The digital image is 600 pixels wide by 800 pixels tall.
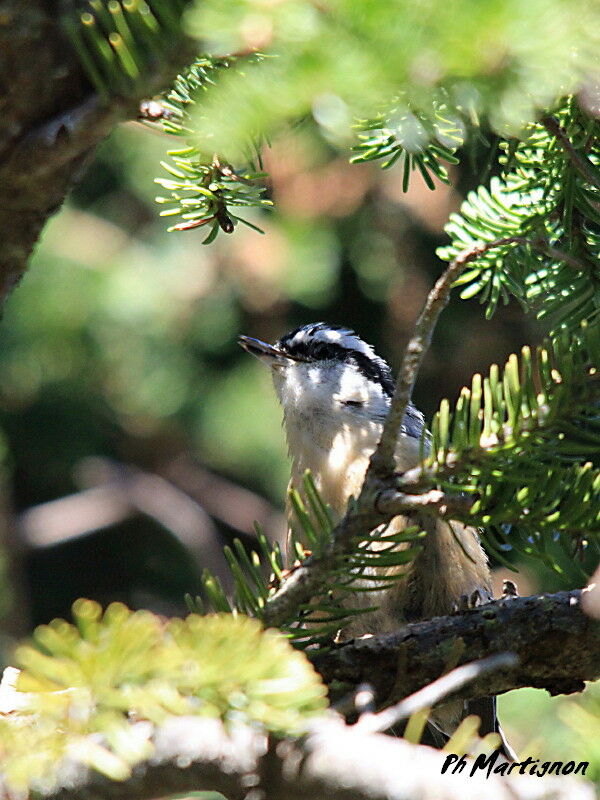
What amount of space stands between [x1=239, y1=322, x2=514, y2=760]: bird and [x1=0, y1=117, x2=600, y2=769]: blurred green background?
68.7 inches

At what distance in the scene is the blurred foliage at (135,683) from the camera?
1.07 m

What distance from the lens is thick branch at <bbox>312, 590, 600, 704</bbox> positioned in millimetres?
2037

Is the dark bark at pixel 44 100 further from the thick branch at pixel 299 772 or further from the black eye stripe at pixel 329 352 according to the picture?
the black eye stripe at pixel 329 352

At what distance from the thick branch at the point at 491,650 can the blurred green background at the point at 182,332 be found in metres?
3.16

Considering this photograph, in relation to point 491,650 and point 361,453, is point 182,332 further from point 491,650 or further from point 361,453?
point 491,650

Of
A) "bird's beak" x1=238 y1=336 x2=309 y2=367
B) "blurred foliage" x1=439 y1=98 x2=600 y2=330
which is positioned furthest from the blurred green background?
"blurred foliage" x1=439 y1=98 x2=600 y2=330

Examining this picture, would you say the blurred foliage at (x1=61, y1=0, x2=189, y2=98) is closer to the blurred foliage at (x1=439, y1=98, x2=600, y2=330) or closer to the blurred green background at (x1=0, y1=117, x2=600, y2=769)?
the blurred foliage at (x1=439, y1=98, x2=600, y2=330)

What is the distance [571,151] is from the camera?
182cm

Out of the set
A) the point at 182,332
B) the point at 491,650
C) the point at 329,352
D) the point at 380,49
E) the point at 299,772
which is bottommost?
the point at 182,332

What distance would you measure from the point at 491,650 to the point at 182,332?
3.79 metres

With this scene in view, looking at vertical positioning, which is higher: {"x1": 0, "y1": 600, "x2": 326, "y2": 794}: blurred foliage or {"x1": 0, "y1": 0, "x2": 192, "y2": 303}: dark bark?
{"x1": 0, "y1": 0, "x2": 192, "y2": 303}: dark bark

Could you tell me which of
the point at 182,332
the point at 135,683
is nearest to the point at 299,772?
the point at 135,683

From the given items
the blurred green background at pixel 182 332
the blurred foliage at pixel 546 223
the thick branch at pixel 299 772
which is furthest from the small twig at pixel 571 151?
the blurred green background at pixel 182 332

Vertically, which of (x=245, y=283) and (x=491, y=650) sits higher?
(x=491, y=650)
